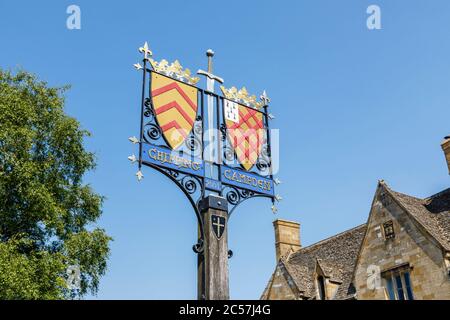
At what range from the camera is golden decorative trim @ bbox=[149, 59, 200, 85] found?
8305 mm

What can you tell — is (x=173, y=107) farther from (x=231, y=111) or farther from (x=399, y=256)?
(x=399, y=256)

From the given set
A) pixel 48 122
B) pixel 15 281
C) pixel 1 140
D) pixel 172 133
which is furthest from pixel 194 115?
pixel 48 122

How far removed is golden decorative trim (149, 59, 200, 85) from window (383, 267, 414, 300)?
14.6 metres

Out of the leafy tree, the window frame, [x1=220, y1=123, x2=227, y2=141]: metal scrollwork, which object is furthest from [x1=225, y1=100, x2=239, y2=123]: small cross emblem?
the window frame

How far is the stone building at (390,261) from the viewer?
19.2 meters

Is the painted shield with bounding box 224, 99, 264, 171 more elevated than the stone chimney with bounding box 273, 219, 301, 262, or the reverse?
the stone chimney with bounding box 273, 219, 301, 262

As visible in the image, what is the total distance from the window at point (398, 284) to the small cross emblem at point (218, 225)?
47.3 feet

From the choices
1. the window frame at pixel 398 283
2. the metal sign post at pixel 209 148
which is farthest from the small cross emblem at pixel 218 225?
the window frame at pixel 398 283

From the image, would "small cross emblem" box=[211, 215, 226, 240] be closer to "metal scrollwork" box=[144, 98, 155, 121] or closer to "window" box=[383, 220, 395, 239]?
"metal scrollwork" box=[144, 98, 155, 121]

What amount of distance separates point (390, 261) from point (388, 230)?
49.6 inches

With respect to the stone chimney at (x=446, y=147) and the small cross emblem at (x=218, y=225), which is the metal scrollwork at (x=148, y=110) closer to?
→ the small cross emblem at (x=218, y=225)

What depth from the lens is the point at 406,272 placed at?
2000 centimetres

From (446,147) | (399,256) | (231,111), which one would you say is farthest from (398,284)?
(231,111)
